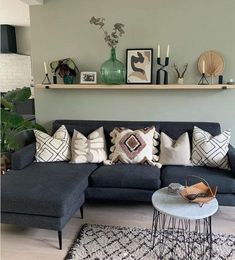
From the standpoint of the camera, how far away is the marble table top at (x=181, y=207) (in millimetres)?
1857

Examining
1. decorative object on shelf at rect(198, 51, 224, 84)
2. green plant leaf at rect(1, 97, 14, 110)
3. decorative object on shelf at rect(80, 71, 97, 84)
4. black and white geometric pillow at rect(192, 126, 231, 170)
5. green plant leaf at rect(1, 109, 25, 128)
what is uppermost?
decorative object on shelf at rect(198, 51, 224, 84)

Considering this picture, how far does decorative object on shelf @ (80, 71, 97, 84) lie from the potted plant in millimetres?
699

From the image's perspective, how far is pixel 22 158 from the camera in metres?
2.83

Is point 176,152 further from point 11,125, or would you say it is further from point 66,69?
point 11,125

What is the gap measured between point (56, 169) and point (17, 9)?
11.2ft

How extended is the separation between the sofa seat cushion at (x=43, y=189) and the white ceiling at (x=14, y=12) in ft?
9.12

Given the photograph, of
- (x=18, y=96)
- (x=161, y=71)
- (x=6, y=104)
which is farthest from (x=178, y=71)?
(x=6, y=104)

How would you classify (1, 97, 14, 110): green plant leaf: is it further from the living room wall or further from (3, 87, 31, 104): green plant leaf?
the living room wall

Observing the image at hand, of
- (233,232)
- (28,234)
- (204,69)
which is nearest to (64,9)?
(204,69)

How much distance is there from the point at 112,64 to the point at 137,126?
782mm

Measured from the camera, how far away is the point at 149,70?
3301mm

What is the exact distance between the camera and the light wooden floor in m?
2.19

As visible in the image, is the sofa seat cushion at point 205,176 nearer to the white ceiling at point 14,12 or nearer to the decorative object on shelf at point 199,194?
the decorative object on shelf at point 199,194

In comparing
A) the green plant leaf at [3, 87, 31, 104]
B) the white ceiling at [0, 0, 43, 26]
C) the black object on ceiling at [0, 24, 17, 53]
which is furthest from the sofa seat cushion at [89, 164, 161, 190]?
the black object on ceiling at [0, 24, 17, 53]
